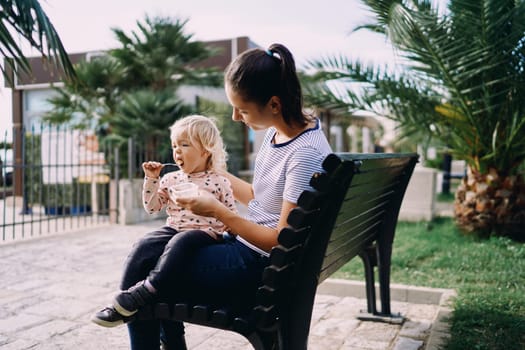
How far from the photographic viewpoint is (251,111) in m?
1.93

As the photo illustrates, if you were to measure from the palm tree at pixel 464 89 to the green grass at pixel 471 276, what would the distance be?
24.5 inches

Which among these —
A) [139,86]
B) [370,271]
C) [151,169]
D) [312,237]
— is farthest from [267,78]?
[139,86]

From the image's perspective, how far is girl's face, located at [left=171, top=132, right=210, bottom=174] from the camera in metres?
2.19

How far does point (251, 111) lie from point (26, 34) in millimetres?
2946

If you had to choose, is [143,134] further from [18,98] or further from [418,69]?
[18,98]

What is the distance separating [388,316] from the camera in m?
3.43

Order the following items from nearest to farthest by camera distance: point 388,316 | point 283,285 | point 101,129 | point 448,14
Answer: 1. point 283,285
2. point 388,316
3. point 448,14
4. point 101,129

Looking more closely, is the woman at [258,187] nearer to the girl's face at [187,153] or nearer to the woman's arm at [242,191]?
the girl's face at [187,153]

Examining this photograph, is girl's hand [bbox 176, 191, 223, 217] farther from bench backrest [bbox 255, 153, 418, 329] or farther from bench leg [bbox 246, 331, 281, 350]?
bench leg [bbox 246, 331, 281, 350]

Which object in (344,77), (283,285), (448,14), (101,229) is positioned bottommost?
(101,229)

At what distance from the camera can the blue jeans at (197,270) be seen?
1.84 meters

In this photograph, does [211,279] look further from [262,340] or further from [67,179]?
[67,179]

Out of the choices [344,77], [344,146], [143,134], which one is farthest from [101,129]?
[344,146]

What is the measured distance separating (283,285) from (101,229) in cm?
721
